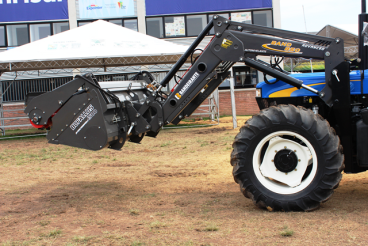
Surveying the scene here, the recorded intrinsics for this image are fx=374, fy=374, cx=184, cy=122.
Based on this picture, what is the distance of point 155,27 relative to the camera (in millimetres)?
20188

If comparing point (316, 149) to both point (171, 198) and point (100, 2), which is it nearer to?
point (171, 198)

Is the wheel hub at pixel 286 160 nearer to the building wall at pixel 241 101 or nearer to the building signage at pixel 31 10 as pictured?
the building wall at pixel 241 101

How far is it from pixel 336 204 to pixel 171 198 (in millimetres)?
2151

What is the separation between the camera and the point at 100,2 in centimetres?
1973

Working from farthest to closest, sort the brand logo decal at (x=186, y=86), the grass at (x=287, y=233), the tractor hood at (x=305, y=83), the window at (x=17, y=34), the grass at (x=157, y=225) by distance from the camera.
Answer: the window at (x=17, y=34), the brand logo decal at (x=186, y=86), the tractor hood at (x=305, y=83), the grass at (x=157, y=225), the grass at (x=287, y=233)

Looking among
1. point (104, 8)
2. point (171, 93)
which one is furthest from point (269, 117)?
point (104, 8)

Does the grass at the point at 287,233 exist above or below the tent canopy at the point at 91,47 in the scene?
below

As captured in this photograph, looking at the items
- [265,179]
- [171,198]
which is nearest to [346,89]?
[265,179]

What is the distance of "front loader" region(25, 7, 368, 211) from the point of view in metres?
4.16

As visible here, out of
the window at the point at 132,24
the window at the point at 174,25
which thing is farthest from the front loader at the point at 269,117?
the window at the point at 132,24

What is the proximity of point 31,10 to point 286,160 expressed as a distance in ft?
62.2

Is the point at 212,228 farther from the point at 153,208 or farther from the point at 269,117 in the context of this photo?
the point at 269,117

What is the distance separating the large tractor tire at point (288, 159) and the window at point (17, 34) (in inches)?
738

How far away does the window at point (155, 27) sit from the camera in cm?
2014
